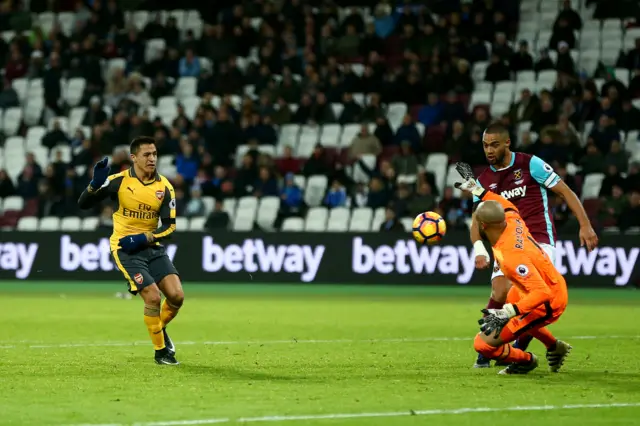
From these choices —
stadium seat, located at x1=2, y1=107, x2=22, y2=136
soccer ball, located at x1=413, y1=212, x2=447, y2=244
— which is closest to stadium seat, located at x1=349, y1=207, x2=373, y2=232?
stadium seat, located at x1=2, y1=107, x2=22, y2=136

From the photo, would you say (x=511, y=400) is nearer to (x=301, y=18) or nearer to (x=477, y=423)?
(x=477, y=423)

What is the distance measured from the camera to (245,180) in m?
25.2

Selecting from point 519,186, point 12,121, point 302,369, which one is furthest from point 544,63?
point 302,369

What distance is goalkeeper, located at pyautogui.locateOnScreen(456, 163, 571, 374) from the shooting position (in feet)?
31.2

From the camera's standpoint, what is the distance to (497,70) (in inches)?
1001

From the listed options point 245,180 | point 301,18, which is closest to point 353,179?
point 245,180

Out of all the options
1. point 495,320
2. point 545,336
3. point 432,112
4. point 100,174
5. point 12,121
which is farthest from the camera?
point 12,121

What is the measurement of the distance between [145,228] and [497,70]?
51.3 ft

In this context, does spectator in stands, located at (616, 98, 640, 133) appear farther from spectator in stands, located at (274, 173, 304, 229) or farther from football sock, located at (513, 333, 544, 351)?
football sock, located at (513, 333, 544, 351)

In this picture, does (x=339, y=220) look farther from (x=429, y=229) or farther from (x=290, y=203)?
(x=429, y=229)

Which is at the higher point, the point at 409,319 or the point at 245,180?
the point at 245,180

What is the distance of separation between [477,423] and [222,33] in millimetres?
22882

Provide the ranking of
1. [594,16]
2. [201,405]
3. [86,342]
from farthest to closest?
1. [594,16]
2. [86,342]
3. [201,405]

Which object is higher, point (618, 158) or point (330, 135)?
point (330, 135)
